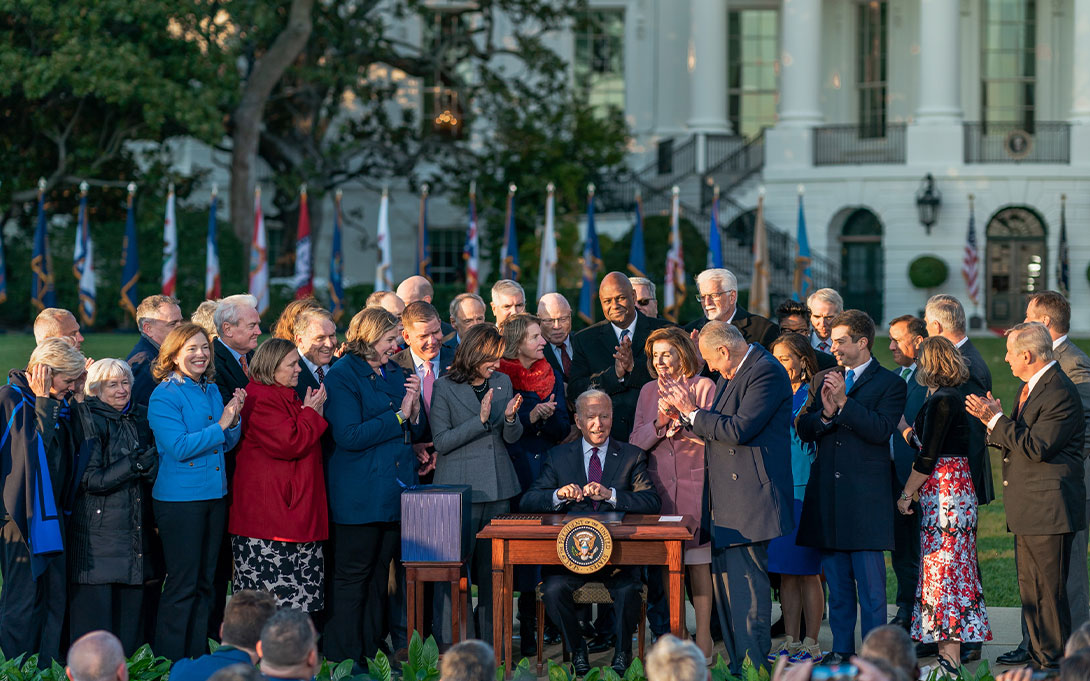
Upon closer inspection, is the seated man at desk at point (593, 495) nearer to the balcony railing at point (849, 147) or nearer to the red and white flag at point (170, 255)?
the red and white flag at point (170, 255)

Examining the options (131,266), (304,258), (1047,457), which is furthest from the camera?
(304,258)

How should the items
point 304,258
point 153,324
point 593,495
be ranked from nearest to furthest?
1. point 593,495
2. point 153,324
3. point 304,258

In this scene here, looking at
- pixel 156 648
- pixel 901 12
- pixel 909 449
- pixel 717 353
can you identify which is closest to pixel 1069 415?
pixel 909 449

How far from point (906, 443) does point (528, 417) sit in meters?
2.42

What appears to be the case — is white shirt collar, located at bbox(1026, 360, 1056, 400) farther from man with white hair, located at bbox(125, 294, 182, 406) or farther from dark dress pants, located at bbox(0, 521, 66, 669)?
dark dress pants, located at bbox(0, 521, 66, 669)

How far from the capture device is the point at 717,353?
27.3 feet

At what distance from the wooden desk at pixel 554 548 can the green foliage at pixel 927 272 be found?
27843 millimetres

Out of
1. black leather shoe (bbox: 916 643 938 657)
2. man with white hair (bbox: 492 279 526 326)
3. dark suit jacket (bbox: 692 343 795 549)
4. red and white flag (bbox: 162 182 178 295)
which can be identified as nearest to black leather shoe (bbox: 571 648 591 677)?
dark suit jacket (bbox: 692 343 795 549)

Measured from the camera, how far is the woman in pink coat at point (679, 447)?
8.60 metres

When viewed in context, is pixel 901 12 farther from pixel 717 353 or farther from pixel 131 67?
pixel 717 353

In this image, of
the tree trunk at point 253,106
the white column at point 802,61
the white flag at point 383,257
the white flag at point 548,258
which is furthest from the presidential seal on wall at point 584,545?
the white column at point 802,61

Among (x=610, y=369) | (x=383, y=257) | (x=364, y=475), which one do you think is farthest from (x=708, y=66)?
(x=364, y=475)

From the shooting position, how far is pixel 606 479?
867 centimetres

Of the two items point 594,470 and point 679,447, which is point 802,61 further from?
point 594,470
